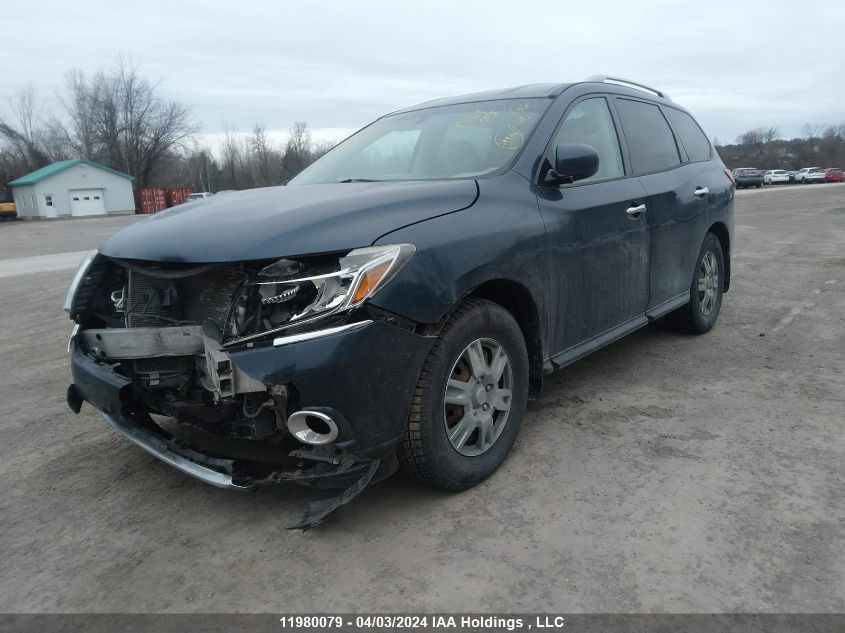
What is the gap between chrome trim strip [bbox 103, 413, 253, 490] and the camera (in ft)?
8.34

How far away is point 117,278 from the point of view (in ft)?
10.4

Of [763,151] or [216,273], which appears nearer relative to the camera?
[216,273]

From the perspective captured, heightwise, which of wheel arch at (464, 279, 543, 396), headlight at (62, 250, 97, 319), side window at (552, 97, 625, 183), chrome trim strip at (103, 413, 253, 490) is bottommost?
chrome trim strip at (103, 413, 253, 490)

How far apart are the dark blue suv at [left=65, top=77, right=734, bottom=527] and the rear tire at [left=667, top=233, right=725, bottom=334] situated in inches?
53.2

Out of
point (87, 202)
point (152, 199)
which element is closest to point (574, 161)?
point (152, 199)

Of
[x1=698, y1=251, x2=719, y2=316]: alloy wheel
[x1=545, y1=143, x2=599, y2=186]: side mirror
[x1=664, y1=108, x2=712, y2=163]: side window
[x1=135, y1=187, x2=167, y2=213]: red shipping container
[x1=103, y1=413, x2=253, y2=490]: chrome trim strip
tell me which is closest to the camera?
[x1=103, y1=413, x2=253, y2=490]: chrome trim strip

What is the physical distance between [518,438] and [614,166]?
5.89 feet

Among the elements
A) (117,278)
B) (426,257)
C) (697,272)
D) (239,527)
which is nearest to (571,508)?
(426,257)

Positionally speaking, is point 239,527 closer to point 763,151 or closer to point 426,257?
point 426,257

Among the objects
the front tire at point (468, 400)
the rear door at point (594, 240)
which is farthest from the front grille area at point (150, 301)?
the rear door at point (594, 240)

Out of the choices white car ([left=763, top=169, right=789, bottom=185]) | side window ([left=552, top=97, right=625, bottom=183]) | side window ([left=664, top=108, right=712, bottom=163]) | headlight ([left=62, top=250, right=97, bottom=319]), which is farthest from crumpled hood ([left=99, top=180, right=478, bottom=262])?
white car ([left=763, top=169, right=789, bottom=185])

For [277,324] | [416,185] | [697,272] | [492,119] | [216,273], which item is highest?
[492,119]

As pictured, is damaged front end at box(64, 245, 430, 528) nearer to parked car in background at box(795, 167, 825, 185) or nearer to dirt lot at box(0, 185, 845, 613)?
dirt lot at box(0, 185, 845, 613)

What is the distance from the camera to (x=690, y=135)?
526cm
